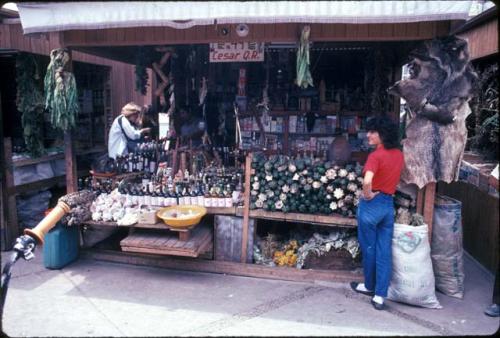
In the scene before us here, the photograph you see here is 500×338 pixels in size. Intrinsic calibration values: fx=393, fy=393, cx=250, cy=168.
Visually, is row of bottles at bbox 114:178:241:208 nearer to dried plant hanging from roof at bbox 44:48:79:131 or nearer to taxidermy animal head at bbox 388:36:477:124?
dried plant hanging from roof at bbox 44:48:79:131

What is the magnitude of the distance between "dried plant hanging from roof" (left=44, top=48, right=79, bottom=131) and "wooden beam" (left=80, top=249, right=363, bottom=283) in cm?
200

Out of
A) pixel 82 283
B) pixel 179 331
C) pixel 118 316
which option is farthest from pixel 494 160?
pixel 82 283

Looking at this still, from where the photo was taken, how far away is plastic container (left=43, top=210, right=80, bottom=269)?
5.45 metres

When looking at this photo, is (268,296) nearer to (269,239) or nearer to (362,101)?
(269,239)

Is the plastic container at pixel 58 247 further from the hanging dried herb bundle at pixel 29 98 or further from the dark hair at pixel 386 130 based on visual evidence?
the dark hair at pixel 386 130

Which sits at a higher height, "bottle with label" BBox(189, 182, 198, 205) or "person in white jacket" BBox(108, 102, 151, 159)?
"person in white jacket" BBox(108, 102, 151, 159)

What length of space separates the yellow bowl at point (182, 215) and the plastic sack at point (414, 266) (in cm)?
242

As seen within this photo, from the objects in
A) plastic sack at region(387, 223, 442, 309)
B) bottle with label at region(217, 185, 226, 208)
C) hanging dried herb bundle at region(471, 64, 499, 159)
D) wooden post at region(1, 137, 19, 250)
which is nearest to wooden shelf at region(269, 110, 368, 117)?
hanging dried herb bundle at region(471, 64, 499, 159)

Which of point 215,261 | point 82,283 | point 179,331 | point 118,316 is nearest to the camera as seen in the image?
point 179,331

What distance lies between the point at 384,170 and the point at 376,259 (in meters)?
1.05

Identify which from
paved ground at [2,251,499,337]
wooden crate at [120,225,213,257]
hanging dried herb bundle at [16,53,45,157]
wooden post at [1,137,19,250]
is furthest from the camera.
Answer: hanging dried herb bundle at [16,53,45,157]

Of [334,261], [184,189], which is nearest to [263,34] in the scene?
[184,189]

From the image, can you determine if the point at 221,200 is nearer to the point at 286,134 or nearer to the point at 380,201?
the point at 380,201

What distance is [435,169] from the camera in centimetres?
472
